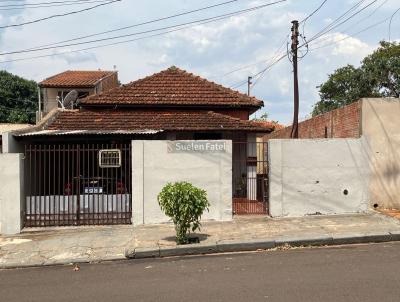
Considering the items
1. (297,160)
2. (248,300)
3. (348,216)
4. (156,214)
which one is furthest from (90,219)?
(248,300)

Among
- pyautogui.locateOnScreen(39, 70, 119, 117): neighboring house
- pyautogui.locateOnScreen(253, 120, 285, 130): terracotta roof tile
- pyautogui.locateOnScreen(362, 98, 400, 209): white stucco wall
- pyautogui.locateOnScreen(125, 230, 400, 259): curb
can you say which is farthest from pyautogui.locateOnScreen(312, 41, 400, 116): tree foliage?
pyautogui.locateOnScreen(125, 230, 400, 259): curb

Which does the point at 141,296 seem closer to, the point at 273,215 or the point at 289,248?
the point at 289,248

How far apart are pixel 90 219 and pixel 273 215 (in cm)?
478

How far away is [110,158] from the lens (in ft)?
43.9

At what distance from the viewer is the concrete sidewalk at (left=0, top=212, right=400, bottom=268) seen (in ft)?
33.4

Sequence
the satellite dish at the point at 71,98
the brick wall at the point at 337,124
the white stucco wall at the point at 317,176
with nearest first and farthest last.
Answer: the white stucco wall at the point at 317,176 → the brick wall at the point at 337,124 → the satellite dish at the point at 71,98

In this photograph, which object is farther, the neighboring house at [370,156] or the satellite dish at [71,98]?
the satellite dish at [71,98]

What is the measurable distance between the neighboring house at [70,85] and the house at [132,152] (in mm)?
14411

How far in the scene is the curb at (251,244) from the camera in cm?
1006

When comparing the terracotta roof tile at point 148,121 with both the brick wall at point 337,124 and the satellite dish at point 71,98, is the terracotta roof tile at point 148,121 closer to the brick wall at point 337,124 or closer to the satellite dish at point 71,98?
the brick wall at point 337,124

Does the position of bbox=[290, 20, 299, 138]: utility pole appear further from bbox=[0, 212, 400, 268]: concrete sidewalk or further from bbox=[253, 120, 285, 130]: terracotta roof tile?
bbox=[0, 212, 400, 268]: concrete sidewalk

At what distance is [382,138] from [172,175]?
224 inches

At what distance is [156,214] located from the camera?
1328cm

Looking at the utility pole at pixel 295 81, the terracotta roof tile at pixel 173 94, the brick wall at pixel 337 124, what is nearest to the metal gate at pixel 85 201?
the terracotta roof tile at pixel 173 94
